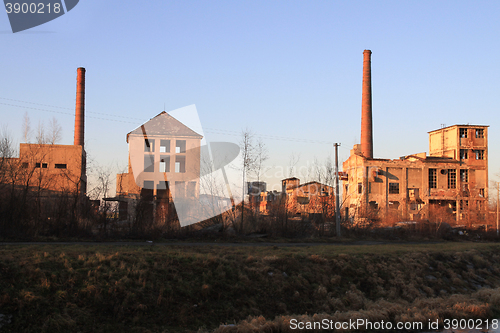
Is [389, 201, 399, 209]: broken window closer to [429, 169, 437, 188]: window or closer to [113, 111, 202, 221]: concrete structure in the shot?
[429, 169, 437, 188]: window

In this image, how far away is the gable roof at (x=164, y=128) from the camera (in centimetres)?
4838

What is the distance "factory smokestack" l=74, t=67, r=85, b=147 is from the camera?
148 feet

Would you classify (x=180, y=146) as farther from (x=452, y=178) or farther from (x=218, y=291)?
(x=218, y=291)

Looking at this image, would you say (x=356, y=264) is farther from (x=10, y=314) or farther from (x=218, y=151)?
(x=218, y=151)

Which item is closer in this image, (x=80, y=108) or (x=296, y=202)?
(x=296, y=202)

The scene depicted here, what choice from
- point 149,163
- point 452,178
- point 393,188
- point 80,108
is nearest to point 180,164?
point 149,163

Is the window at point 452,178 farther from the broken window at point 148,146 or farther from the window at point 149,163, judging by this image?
the broken window at point 148,146

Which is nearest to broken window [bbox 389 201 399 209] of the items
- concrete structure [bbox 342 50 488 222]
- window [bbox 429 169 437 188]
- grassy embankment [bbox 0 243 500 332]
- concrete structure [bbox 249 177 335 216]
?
concrete structure [bbox 342 50 488 222]

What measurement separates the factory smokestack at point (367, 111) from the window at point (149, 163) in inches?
1028

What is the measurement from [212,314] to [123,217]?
1308 centimetres

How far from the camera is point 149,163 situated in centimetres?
4731

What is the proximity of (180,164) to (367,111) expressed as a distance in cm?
2431

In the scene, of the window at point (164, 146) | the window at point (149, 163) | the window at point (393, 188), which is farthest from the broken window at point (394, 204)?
the window at point (149, 163)

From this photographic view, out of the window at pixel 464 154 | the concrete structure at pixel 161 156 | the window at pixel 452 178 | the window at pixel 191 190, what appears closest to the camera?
the window at pixel 191 190
